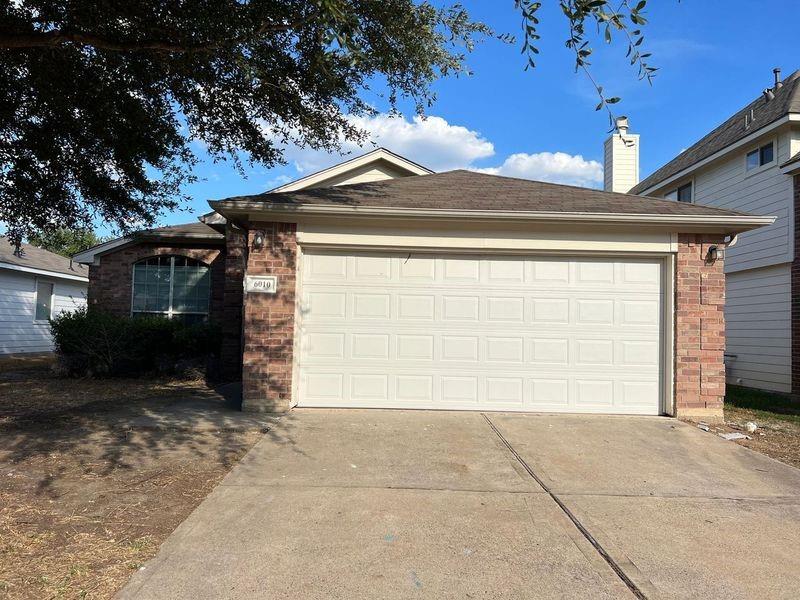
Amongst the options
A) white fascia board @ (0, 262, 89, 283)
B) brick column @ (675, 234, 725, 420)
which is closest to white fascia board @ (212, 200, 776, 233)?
brick column @ (675, 234, 725, 420)

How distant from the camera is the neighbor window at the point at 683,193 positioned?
1481 centimetres

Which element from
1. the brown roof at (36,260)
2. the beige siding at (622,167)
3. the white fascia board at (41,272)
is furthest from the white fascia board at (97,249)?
the beige siding at (622,167)

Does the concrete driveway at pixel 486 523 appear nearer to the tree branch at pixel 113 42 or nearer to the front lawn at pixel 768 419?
the front lawn at pixel 768 419

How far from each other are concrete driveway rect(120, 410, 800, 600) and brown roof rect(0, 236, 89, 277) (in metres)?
14.6

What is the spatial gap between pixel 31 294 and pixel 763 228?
21706 millimetres

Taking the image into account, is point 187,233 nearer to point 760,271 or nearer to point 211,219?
point 211,219

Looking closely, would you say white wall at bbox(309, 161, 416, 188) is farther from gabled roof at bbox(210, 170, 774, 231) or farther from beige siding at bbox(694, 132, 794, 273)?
beige siding at bbox(694, 132, 794, 273)

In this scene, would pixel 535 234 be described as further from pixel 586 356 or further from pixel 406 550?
pixel 406 550

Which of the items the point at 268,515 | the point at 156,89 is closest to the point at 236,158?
the point at 156,89

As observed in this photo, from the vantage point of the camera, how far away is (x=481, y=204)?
783 cm

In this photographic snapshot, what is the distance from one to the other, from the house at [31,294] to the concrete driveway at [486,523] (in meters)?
15.4

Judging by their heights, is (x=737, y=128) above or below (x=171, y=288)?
above

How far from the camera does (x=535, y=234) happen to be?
25.3 feet

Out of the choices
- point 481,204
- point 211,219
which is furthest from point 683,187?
point 211,219
